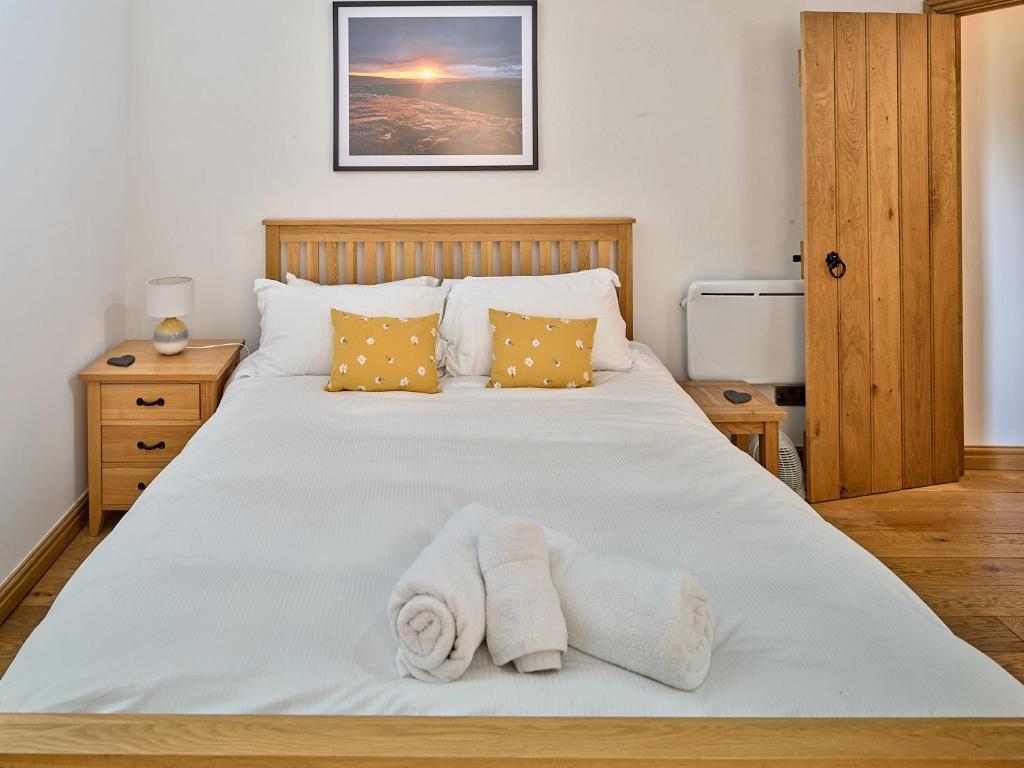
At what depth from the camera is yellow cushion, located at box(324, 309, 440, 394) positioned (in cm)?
306

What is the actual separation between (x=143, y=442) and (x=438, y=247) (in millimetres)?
1305

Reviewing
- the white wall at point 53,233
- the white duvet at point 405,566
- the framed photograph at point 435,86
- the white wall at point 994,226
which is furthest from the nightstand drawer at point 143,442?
the white wall at point 994,226

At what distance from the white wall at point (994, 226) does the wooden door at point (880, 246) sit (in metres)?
0.22

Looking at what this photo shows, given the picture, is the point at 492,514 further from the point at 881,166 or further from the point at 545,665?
the point at 881,166

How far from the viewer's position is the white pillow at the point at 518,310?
332 centimetres

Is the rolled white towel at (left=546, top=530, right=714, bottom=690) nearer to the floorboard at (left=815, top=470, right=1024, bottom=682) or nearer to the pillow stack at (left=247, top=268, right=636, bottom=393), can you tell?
the floorboard at (left=815, top=470, right=1024, bottom=682)

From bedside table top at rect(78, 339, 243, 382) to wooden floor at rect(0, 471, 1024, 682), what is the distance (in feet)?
1.82

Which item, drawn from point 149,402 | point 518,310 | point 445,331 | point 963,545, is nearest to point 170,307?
point 149,402

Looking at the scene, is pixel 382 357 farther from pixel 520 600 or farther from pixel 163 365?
pixel 520 600

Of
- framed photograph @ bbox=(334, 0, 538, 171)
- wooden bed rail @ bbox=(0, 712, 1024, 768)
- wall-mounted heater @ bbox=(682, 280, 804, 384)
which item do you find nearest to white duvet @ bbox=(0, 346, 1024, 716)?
wooden bed rail @ bbox=(0, 712, 1024, 768)

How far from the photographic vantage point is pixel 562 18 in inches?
145

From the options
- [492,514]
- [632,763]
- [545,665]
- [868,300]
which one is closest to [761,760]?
[632,763]

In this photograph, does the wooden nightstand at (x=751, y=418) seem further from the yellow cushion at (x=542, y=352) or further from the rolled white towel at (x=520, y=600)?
the rolled white towel at (x=520, y=600)

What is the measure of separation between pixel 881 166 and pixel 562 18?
1324 millimetres
